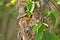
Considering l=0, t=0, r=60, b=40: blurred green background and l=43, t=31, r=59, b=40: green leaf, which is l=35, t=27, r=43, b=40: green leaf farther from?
l=0, t=0, r=60, b=40: blurred green background

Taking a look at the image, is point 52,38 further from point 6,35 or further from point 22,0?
point 6,35

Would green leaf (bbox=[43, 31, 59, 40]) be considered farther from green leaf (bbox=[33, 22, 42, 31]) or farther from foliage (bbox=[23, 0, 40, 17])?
foliage (bbox=[23, 0, 40, 17])

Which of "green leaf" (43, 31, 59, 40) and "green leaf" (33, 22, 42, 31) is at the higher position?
"green leaf" (33, 22, 42, 31)

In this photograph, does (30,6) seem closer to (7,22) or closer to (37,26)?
(37,26)

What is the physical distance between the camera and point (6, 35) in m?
7.13

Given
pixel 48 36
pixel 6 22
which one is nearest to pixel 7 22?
pixel 6 22

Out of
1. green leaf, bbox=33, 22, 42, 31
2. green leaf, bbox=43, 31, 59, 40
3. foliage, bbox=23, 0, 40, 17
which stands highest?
foliage, bbox=23, 0, 40, 17

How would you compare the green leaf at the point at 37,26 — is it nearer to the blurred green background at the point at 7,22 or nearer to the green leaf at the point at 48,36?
the green leaf at the point at 48,36

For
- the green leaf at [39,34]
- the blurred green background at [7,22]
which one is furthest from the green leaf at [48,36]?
the blurred green background at [7,22]

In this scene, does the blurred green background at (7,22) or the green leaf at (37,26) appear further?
the blurred green background at (7,22)

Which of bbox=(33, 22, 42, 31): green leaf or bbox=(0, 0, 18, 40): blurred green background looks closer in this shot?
bbox=(33, 22, 42, 31): green leaf

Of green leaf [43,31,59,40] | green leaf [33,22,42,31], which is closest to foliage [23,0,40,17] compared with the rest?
green leaf [33,22,42,31]

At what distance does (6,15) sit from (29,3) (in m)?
5.06

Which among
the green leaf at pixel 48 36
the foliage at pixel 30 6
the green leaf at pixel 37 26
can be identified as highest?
the foliage at pixel 30 6
